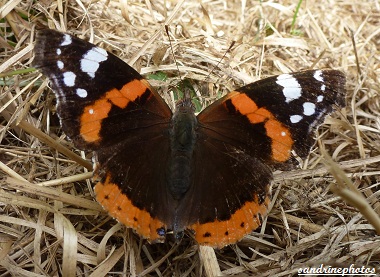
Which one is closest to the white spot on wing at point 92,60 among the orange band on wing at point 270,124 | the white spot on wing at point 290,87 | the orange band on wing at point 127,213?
the orange band on wing at point 127,213

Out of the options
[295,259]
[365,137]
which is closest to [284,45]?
[365,137]

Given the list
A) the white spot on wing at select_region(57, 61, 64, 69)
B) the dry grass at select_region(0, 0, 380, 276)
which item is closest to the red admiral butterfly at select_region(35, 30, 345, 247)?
the white spot on wing at select_region(57, 61, 64, 69)

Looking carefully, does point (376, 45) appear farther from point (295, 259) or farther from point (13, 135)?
point (13, 135)

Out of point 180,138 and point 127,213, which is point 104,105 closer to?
point 180,138

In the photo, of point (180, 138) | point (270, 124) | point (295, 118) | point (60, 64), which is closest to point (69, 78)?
point (60, 64)

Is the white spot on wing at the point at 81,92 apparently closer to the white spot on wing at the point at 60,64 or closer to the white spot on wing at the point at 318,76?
the white spot on wing at the point at 60,64

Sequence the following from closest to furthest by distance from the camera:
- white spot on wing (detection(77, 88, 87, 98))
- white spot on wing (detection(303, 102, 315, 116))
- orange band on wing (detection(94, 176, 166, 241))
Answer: orange band on wing (detection(94, 176, 166, 241)) → white spot on wing (detection(77, 88, 87, 98)) → white spot on wing (detection(303, 102, 315, 116))

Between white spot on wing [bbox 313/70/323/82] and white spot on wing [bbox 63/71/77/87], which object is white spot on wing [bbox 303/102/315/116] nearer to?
white spot on wing [bbox 313/70/323/82]
